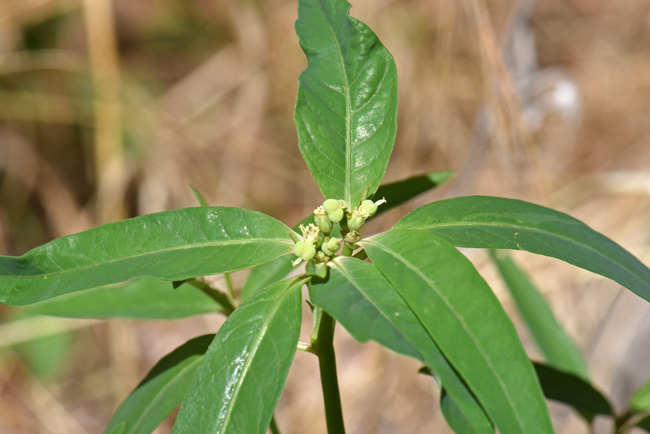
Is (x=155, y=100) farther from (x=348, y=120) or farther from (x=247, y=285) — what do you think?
(x=348, y=120)

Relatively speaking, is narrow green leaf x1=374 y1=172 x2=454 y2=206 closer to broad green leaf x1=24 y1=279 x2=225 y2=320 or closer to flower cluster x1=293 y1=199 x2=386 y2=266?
flower cluster x1=293 y1=199 x2=386 y2=266

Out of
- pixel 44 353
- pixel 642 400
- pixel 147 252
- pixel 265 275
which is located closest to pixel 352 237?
pixel 147 252

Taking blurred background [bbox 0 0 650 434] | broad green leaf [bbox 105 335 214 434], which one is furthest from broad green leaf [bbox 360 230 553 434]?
blurred background [bbox 0 0 650 434]

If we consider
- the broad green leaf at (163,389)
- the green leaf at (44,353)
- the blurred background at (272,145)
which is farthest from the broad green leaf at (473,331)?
the green leaf at (44,353)

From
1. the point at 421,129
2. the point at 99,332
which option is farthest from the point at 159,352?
the point at 421,129

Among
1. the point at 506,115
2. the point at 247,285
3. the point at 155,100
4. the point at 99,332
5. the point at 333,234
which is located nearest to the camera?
the point at 333,234

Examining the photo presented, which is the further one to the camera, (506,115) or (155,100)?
(155,100)
